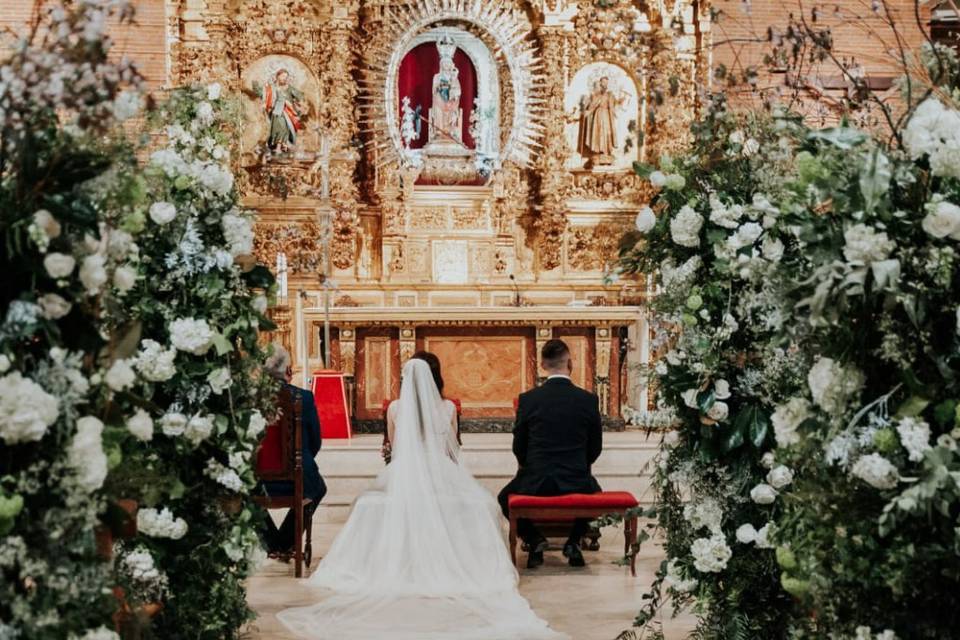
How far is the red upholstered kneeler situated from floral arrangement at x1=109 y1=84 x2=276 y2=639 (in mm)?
6081

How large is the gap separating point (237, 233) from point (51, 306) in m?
2.29

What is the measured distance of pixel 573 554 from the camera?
7.96m

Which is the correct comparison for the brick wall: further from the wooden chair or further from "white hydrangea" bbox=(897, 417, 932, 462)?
"white hydrangea" bbox=(897, 417, 932, 462)

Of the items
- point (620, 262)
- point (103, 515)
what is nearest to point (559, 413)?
point (620, 262)

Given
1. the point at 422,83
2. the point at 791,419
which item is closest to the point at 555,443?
the point at 791,419

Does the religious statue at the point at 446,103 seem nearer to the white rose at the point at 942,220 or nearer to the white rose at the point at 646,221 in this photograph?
the white rose at the point at 646,221

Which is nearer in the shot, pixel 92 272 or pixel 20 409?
pixel 20 409

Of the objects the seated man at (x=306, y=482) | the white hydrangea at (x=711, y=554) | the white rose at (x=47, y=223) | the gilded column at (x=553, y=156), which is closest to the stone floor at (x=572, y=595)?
the seated man at (x=306, y=482)

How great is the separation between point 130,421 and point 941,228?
218cm

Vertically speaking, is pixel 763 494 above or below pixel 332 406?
above

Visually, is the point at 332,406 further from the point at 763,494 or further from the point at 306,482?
the point at 763,494

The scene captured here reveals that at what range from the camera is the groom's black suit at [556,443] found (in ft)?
25.7

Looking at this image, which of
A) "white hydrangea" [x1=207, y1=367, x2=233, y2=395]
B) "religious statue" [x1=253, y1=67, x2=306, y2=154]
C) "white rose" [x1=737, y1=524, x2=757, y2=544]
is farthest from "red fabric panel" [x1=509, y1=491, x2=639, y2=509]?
"religious statue" [x1=253, y1=67, x2=306, y2=154]

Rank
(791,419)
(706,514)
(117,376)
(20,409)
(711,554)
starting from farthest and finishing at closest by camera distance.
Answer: (706,514) < (711,554) < (791,419) < (117,376) < (20,409)
